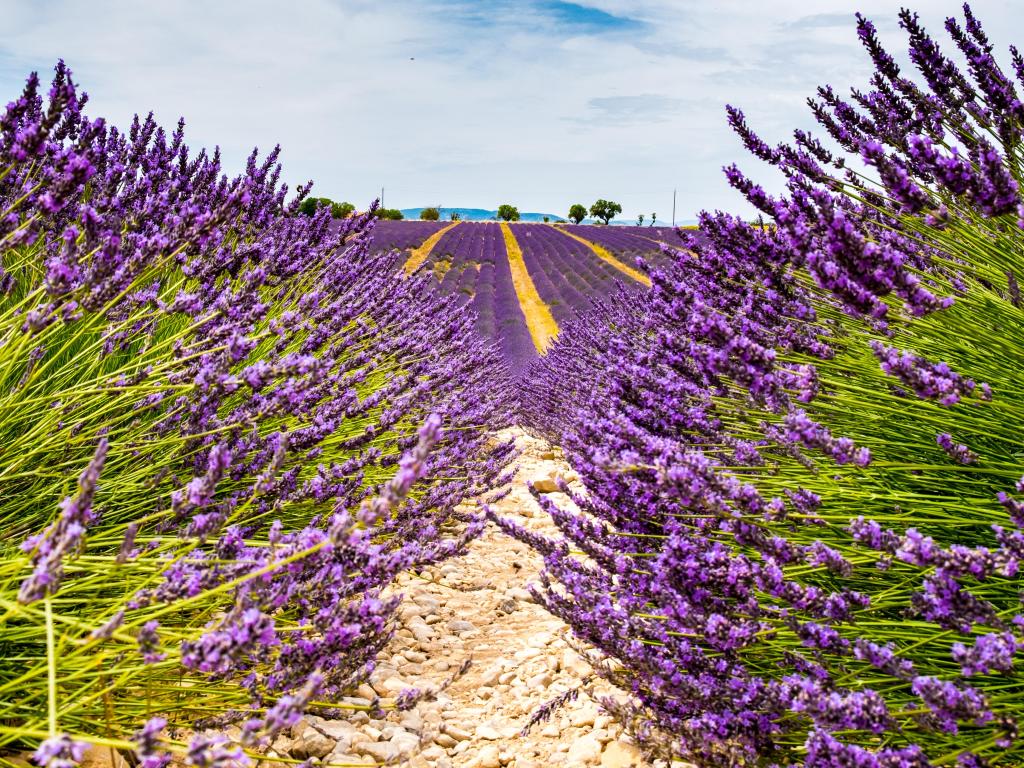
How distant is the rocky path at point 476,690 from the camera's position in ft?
6.16

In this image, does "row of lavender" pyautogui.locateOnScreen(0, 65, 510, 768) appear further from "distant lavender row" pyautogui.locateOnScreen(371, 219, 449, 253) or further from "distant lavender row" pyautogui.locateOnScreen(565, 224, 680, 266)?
"distant lavender row" pyautogui.locateOnScreen(565, 224, 680, 266)

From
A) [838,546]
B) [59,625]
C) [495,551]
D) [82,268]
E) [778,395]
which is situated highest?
[82,268]

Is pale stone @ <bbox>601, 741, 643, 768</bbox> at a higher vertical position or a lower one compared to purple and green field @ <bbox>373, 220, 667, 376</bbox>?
lower

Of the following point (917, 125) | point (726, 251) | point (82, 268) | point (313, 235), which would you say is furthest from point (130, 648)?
point (313, 235)

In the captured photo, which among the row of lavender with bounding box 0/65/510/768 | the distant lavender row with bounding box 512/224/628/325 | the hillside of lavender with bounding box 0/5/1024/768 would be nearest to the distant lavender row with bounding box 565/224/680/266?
the distant lavender row with bounding box 512/224/628/325

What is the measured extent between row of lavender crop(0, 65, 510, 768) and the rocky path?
7.3 inches

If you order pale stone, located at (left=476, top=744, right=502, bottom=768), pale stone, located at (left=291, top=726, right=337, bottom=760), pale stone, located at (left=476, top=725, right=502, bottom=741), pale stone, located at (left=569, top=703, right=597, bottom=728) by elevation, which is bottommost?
pale stone, located at (left=476, top=725, right=502, bottom=741)

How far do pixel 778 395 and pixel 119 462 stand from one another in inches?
64.5

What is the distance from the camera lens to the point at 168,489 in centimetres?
196

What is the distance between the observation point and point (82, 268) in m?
1.78

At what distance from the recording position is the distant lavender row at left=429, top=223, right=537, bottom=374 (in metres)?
11.6

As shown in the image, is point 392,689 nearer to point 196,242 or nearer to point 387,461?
point 387,461

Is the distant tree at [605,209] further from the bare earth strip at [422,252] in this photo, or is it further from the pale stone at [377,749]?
the pale stone at [377,749]

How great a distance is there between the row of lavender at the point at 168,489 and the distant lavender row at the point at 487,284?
323 centimetres
